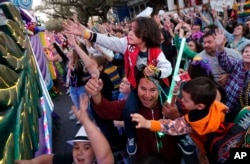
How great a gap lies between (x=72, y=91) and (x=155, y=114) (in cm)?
222

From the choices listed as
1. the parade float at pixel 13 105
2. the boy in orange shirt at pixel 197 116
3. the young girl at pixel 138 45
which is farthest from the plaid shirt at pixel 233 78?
the parade float at pixel 13 105

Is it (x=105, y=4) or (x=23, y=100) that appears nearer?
(x=23, y=100)

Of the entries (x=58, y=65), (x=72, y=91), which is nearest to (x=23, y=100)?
(x=72, y=91)

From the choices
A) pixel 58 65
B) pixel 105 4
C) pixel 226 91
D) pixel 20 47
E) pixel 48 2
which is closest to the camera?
pixel 20 47

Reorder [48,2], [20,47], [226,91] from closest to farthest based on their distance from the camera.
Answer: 1. [20,47]
2. [226,91]
3. [48,2]

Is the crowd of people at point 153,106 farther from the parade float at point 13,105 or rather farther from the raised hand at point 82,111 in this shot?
the parade float at point 13,105

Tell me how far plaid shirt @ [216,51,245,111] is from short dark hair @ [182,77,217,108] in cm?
67

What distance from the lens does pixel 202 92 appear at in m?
1.71

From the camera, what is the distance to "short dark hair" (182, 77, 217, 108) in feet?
5.62

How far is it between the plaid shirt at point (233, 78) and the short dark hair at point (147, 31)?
572mm

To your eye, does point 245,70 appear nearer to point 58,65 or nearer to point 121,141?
point 121,141

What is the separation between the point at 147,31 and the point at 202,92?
0.97m

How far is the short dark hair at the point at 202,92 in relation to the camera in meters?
1.71

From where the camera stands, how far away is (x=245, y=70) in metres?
2.33
